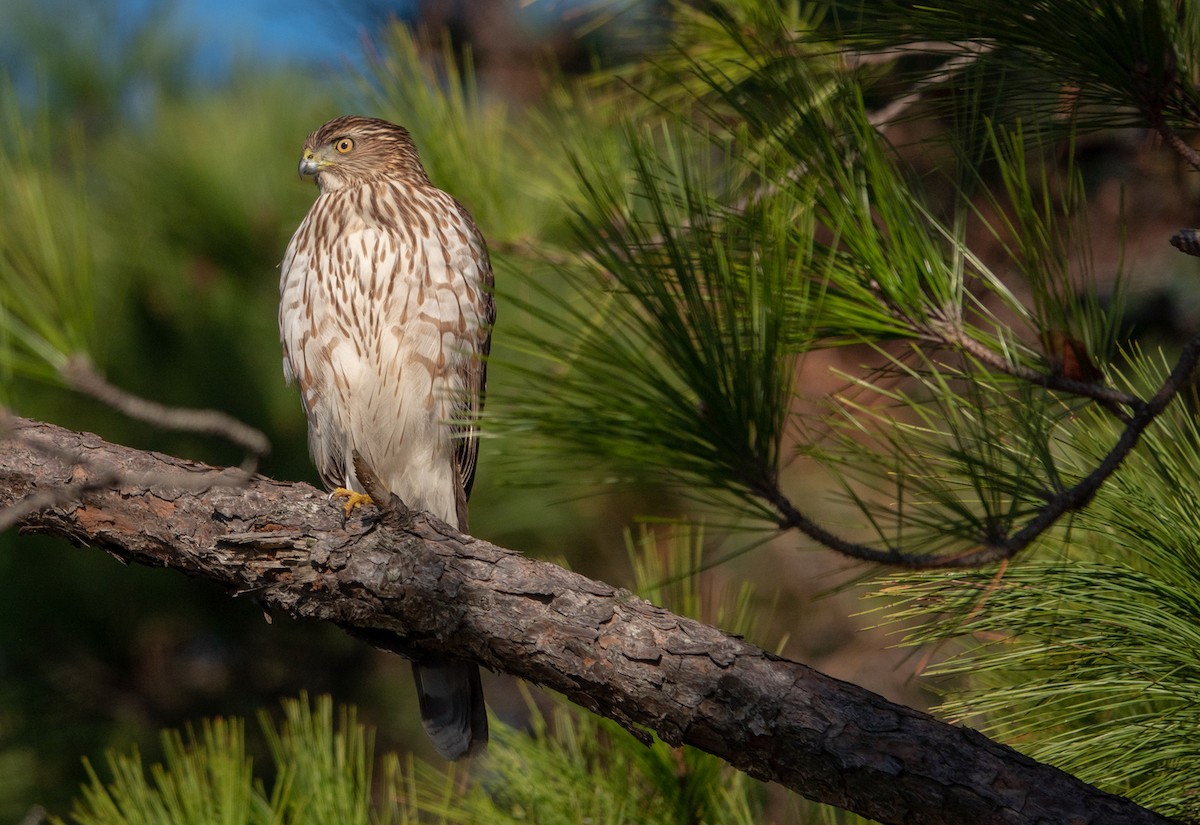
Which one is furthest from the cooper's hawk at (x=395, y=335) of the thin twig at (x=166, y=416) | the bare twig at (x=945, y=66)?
the bare twig at (x=945, y=66)

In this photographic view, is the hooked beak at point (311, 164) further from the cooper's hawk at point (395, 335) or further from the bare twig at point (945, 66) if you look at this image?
the bare twig at point (945, 66)

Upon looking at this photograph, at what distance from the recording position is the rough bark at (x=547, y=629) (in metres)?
1.70

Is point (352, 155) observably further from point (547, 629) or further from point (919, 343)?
point (919, 343)

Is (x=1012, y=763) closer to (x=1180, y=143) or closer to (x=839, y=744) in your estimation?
(x=839, y=744)

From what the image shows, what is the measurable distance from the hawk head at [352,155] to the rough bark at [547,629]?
4.70 ft

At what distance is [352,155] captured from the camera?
140 inches

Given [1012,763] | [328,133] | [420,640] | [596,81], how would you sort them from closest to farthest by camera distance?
[1012,763] → [420,640] → [596,81] → [328,133]

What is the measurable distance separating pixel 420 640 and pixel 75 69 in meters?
3.65

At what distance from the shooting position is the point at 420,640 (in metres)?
2.14

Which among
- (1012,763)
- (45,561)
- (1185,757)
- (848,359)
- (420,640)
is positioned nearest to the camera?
(1012,763)

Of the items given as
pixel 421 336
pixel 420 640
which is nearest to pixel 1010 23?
pixel 420 640

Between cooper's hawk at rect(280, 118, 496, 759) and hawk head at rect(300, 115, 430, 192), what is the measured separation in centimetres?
2

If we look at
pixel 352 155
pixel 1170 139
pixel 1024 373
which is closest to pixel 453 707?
pixel 352 155

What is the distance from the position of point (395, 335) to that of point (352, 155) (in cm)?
72
